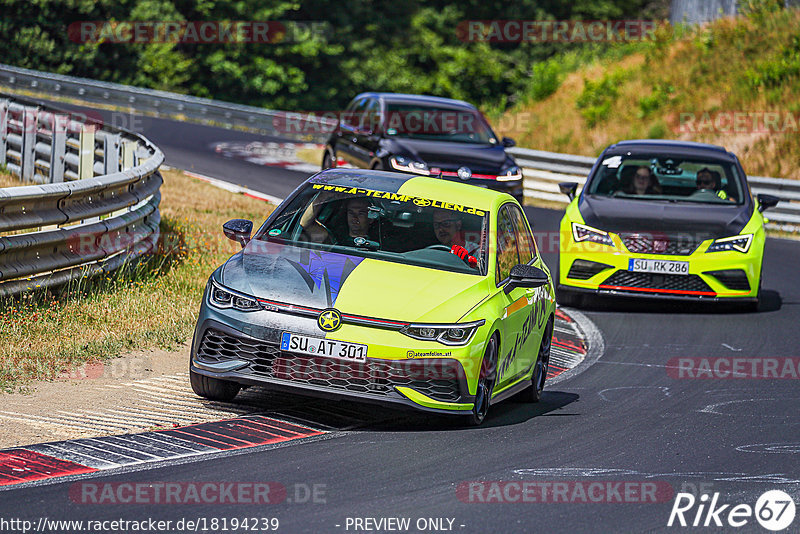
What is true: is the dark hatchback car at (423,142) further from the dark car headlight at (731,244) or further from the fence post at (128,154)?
the dark car headlight at (731,244)

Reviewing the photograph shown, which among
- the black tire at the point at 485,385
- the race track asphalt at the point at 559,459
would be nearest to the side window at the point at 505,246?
the black tire at the point at 485,385

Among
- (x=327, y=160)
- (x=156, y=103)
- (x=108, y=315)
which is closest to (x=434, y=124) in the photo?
(x=327, y=160)

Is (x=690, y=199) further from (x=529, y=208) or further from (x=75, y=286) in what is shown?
(x=529, y=208)

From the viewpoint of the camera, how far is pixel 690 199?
1427 cm

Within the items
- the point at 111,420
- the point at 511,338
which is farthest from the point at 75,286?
the point at 511,338

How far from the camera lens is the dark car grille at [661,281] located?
13281 millimetres

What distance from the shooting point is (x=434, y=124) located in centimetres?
1884

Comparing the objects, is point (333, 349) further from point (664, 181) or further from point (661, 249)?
point (664, 181)

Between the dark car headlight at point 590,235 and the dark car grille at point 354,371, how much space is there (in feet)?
20.0

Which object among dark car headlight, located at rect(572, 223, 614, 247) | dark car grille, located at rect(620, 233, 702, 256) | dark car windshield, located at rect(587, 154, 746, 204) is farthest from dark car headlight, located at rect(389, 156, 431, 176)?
dark car grille, located at rect(620, 233, 702, 256)

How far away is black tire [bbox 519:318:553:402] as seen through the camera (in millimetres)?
9172

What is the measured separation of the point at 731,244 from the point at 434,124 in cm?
641

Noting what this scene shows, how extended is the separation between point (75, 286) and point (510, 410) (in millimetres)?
3894

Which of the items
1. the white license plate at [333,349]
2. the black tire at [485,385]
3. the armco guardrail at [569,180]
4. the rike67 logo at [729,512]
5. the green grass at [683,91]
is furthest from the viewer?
the green grass at [683,91]
